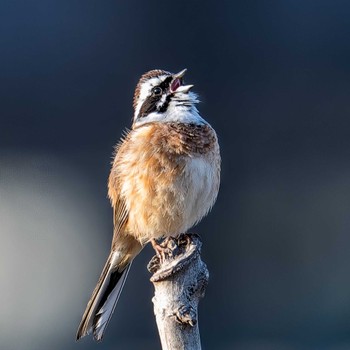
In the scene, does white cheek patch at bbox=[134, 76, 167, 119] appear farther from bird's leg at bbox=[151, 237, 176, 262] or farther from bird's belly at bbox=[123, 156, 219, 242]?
bird's leg at bbox=[151, 237, 176, 262]

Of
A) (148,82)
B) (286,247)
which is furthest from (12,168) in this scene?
(148,82)

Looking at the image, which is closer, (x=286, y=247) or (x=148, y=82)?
(x=148, y=82)

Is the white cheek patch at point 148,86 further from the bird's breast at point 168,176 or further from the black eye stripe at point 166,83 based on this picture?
the bird's breast at point 168,176

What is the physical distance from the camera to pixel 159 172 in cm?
436

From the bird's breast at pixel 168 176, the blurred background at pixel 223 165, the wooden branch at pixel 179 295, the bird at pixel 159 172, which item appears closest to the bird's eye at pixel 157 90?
the bird at pixel 159 172

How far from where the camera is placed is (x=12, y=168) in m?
6.90

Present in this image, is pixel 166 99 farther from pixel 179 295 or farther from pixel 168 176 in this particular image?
pixel 179 295

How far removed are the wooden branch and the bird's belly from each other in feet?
2.31

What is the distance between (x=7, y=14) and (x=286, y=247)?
2.47 metres

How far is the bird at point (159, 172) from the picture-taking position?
14.3 ft

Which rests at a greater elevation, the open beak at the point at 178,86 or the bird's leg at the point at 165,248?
the open beak at the point at 178,86

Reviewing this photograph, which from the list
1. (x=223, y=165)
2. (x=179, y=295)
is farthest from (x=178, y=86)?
(x=223, y=165)

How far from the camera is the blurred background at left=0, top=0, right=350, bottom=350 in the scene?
684cm

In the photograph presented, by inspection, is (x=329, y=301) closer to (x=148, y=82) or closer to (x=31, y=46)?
(x=31, y=46)
